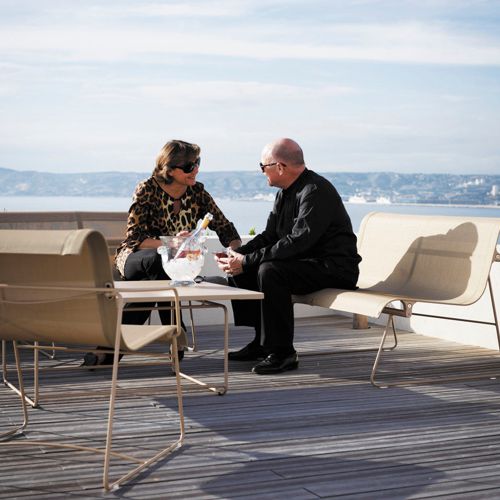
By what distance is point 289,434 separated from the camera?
3.50 metres

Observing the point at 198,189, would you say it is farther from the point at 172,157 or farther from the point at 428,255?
the point at 428,255

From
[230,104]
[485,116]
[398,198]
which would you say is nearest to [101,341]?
[398,198]

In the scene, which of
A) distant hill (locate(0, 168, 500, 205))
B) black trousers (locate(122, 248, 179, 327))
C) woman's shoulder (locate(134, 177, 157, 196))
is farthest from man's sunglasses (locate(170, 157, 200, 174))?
distant hill (locate(0, 168, 500, 205))

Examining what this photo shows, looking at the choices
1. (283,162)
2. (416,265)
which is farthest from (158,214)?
(416,265)

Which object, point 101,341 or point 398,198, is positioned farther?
point 398,198

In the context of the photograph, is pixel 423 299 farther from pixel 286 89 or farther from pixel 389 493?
pixel 286 89

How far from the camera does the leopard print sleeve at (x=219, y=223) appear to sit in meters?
5.38

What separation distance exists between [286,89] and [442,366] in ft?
112

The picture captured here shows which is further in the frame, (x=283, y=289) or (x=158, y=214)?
(x=158, y=214)

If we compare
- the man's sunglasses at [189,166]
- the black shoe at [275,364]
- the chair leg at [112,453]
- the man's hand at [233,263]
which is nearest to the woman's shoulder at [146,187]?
the man's sunglasses at [189,166]

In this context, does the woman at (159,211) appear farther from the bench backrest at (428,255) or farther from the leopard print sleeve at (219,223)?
the bench backrest at (428,255)

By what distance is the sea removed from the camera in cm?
579

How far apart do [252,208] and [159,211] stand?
3.91 meters

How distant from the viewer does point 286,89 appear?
126ft
